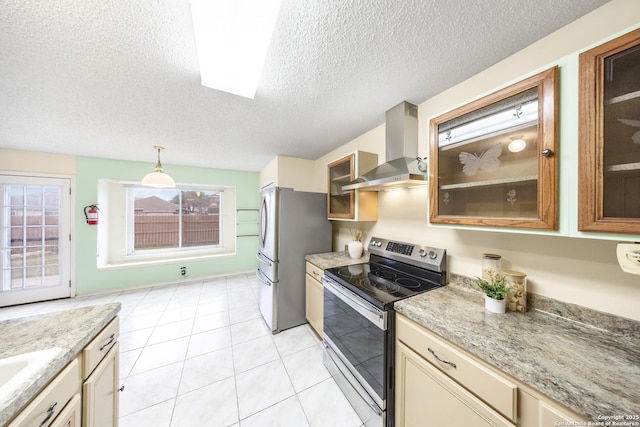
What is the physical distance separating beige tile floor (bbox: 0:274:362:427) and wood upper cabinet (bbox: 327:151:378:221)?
57.0 inches

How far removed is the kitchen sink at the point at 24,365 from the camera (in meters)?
0.64

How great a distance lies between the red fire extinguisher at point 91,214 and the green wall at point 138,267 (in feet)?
0.20

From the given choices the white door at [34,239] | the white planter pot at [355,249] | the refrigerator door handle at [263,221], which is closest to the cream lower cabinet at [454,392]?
the white planter pot at [355,249]

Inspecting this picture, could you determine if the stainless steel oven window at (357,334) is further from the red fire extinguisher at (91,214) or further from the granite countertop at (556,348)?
the red fire extinguisher at (91,214)

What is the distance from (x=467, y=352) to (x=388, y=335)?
415 mm

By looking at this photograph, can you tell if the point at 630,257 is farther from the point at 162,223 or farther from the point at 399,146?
the point at 162,223

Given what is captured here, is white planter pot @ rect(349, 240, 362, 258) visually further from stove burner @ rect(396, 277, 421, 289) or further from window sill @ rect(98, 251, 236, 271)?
window sill @ rect(98, 251, 236, 271)

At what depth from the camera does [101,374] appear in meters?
0.98

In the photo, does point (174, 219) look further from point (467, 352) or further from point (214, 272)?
point (467, 352)

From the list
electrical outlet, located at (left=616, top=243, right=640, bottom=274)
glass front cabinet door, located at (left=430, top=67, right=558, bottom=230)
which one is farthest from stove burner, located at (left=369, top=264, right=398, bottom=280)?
electrical outlet, located at (left=616, top=243, right=640, bottom=274)

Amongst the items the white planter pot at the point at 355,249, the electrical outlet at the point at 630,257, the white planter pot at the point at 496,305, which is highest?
the electrical outlet at the point at 630,257

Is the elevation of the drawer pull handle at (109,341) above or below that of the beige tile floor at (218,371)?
above

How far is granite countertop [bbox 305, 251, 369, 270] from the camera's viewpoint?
208cm

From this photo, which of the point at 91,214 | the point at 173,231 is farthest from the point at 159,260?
the point at 91,214
